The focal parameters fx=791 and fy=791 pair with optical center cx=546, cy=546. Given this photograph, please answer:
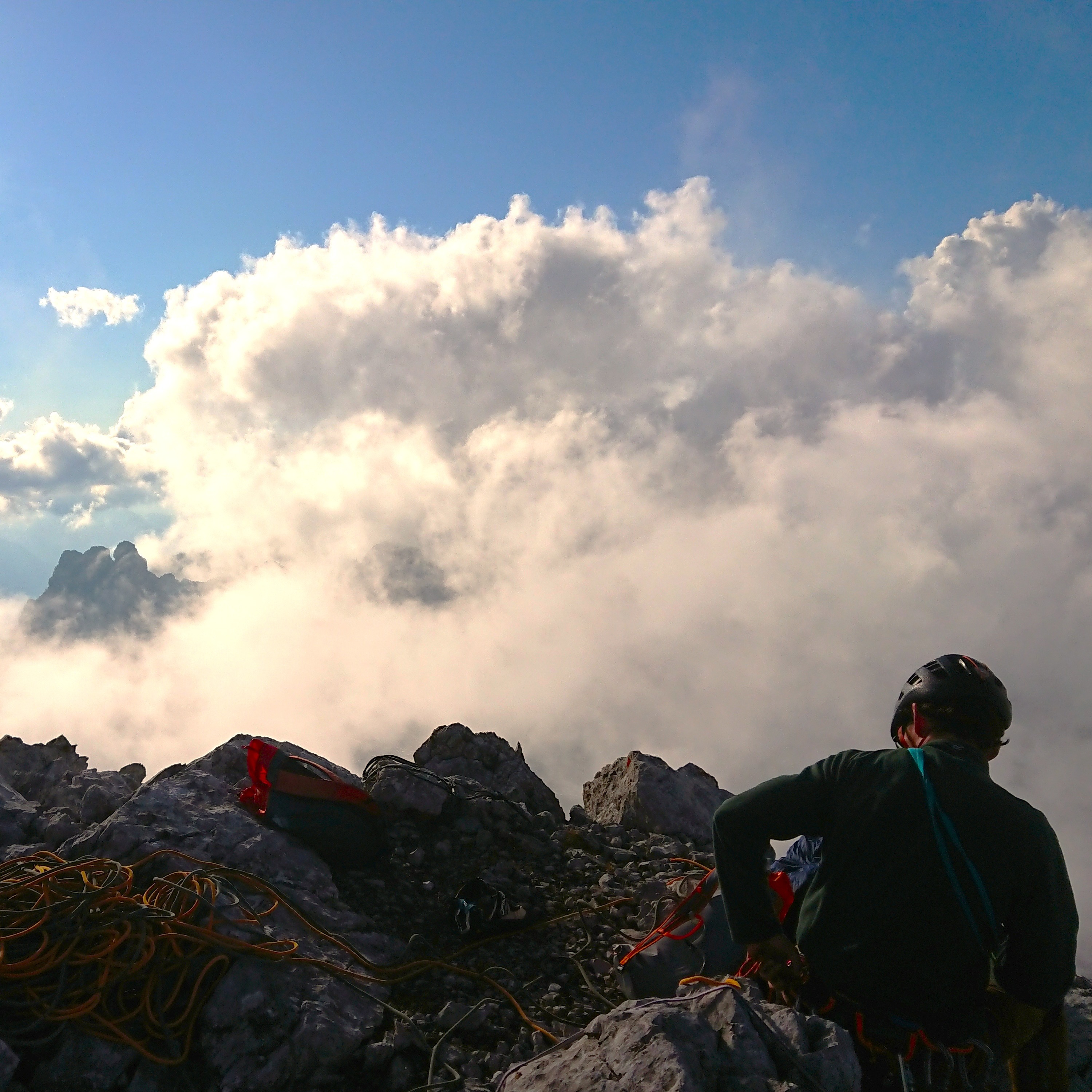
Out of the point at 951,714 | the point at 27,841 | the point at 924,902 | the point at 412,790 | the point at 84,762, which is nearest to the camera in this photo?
the point at 924,902

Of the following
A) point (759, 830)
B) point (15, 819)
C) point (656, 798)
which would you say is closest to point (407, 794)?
point (656, 798)

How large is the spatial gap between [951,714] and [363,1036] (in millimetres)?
5136

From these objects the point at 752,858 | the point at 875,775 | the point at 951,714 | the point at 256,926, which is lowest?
the point at 256,926

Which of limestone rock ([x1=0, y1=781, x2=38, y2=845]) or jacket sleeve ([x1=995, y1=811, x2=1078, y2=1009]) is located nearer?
jacket sleeve ([x1=995, y1=811, x2=1078, y2=1009])

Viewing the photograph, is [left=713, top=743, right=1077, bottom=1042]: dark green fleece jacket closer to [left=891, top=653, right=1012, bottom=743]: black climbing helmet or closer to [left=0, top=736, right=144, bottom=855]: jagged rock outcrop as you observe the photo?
[left=891, top=653, right=1012, bottom=743]: black climbing helmet

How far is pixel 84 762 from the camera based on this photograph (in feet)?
49.7

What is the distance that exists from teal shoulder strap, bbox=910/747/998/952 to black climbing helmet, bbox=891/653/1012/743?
875 millimetres

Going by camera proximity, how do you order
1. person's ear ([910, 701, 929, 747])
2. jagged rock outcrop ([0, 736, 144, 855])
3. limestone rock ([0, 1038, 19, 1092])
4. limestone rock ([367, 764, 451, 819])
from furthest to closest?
limestone rock ([367, 764, 451, 819]), jagged rock outcrop ([0, 736, 144, 855]), limestone rock ([0, 1038, 19, 1092]), person's ear ([910, 701, 929, 747])

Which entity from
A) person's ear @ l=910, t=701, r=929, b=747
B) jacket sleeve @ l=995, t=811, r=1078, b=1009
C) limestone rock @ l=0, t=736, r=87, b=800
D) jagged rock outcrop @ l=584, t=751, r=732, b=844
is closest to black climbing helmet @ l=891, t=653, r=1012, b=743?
person's ear @ l=910, t=701, r=929, b=747

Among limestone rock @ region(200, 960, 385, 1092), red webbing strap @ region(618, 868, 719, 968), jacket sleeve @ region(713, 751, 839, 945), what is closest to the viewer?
jacket sleeve @ region(713, 751, 839, 945)

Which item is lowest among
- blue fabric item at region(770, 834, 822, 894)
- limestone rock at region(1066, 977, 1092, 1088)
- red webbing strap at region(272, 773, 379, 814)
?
limestone rock at region(1066, 977, 1092, 1088)

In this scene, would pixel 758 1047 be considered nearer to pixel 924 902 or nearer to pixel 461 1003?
pixel 924 902

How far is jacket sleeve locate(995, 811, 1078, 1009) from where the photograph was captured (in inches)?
156

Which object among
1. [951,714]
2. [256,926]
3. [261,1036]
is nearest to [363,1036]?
[261,1036]
